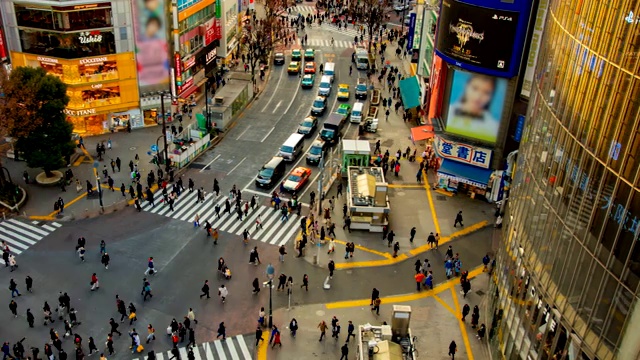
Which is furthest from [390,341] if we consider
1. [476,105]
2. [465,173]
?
[476,105]

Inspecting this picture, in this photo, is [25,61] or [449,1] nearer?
[449,1]

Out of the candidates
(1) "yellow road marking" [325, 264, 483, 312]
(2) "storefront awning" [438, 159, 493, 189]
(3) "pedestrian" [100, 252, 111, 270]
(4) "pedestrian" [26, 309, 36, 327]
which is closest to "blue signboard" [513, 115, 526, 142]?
(2) "storefront awning" [438, 159, 493, 189]

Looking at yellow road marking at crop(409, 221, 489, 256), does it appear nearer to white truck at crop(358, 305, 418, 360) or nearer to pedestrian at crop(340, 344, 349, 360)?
white truck at crop(358, 305, 418, 360)

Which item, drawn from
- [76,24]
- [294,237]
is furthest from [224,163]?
[76,24]

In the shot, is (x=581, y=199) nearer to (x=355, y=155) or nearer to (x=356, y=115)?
(x=355, y=155)

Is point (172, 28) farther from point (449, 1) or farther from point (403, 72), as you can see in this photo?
point (403, 72)

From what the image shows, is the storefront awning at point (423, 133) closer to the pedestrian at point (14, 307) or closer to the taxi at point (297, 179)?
the taxi at point (297, 179)

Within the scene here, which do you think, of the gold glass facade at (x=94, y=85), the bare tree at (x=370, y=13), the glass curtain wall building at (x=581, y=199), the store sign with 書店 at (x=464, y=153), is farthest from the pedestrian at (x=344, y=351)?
the bare tree at (x=370, y=13)
